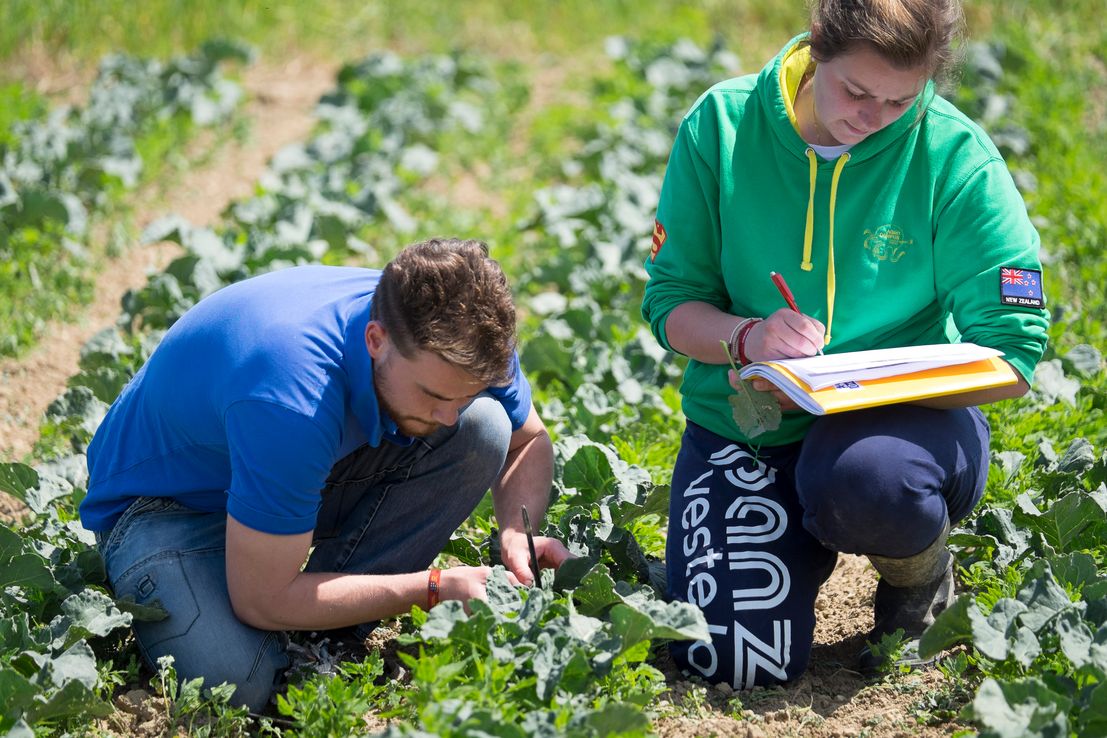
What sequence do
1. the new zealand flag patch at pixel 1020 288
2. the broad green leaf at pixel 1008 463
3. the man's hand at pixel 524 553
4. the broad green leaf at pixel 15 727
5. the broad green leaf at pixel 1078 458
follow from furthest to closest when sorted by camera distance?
the broad green leaf at pixel 1008 463
the broad green leaf at pixel 1078 458
the man's hand at pixel 524 553
the new zealand flag patch at pixel 1020 288
the broad green leaf at pixel 15 727

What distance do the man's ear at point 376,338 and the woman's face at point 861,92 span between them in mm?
1029

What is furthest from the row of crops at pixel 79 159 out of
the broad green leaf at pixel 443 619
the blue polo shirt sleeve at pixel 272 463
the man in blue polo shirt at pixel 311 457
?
the broad green leaf at pixel 443 619

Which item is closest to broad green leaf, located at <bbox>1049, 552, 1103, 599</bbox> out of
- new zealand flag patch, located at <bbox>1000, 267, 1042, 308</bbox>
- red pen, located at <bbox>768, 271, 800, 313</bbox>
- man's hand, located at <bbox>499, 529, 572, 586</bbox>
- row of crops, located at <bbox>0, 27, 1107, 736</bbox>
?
row of crops, located at <bbox>0, 27, 1107, 736</bbox>

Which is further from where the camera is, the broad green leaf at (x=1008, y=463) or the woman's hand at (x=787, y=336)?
the broad green leaf at (x=1008, y=463)

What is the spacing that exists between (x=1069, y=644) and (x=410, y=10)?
287 inches

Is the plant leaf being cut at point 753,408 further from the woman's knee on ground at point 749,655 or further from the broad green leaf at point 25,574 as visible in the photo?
the broad green leaf at point 25,574

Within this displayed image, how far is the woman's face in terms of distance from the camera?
2.64 m

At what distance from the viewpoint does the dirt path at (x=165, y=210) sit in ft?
13.9

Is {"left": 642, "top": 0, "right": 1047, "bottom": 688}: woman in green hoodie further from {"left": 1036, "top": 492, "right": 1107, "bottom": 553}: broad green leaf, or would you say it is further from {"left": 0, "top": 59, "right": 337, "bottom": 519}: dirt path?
{"left": 0, "top": 59, "right": 337, "bottom": 519}: dirt path

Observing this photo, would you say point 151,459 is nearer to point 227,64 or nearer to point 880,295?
point 880,295

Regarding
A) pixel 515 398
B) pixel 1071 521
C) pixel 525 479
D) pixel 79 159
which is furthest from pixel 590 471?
pixel 79 159

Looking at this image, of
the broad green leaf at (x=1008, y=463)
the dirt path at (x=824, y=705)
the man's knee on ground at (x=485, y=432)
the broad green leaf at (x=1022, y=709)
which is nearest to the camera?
the broad green leaf at (x=1022, y=709)

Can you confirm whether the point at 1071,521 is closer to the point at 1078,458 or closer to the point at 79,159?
the point at 1078,458

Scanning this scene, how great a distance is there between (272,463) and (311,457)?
8 cm
